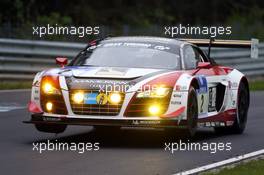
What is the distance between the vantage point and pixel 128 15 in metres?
43.8

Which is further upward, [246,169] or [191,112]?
[191,112]

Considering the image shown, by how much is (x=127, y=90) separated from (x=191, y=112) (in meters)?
1.03

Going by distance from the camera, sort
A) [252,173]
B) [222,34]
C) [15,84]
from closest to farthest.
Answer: [252,173], [15,84], [222,34]

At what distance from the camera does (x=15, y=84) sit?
23.1m

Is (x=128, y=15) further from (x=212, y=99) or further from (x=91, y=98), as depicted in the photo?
(x=91, y=98)

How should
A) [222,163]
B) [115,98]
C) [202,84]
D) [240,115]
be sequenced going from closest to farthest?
[222,163], [115,98], [202,84], [240,115]

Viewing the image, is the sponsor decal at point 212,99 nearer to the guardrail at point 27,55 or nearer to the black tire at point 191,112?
the black tire at point 191,112

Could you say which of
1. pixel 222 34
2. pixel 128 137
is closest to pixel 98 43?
pixel 128 137

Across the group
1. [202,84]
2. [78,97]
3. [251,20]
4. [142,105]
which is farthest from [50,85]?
[251,20]

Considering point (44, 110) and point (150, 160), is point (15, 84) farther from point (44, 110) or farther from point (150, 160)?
point (150, 160)

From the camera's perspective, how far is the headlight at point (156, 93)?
1220 centimetres

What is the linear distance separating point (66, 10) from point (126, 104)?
28.8 meters

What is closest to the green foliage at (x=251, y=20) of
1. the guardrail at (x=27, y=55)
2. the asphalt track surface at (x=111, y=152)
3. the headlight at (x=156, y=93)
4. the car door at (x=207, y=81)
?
the guardrail at (x=27, y=55)

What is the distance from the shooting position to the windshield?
13.2 metres
